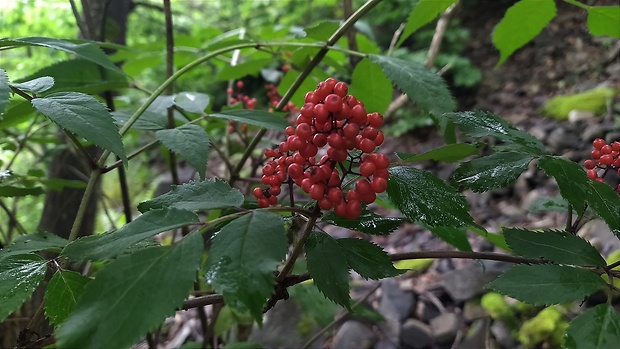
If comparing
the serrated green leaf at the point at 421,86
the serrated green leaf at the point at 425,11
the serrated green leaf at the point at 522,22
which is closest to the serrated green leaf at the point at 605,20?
the serrated green leaf at the point at 522,22

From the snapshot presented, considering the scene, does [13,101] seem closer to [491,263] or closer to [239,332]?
[239,332]

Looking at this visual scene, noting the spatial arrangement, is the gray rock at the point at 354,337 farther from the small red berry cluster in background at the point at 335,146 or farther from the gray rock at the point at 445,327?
the small red berry cluster in background at the point at 335,146

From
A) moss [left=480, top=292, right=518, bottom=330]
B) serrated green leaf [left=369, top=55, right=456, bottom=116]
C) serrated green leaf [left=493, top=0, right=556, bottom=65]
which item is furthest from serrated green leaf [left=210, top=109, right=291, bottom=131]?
moss [left=480, top=292, right=518, bottom=330]

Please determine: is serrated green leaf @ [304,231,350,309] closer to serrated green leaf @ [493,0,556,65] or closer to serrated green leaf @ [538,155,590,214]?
serrated green leaf @ [538,155,590,214]

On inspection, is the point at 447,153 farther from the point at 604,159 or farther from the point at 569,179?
the point at 604,159

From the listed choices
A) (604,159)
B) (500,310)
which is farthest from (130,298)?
(500,310)

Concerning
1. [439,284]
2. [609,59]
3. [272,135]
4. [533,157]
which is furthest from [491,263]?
[609,59]
